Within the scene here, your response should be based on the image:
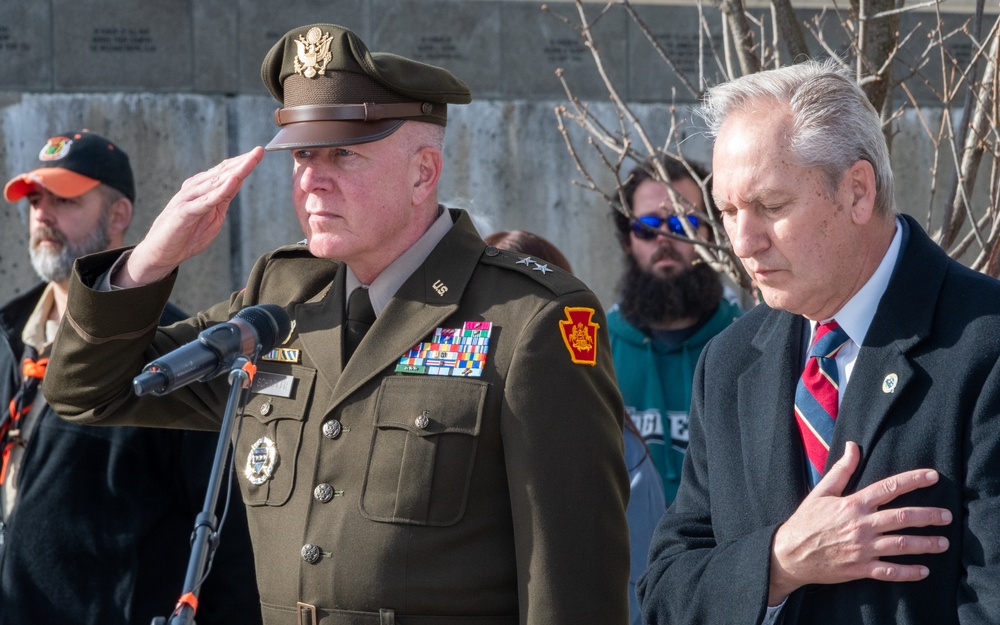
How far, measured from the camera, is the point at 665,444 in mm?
4941

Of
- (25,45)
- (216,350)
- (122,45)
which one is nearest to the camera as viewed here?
(216,350)

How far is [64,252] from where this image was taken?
4.61m

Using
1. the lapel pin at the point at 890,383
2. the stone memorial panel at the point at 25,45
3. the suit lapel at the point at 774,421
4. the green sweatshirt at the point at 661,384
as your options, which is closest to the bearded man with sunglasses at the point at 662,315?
the green sweatshirt at the point at 661,384

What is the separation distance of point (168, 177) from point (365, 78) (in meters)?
4.57

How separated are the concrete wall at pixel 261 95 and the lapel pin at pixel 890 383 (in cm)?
464

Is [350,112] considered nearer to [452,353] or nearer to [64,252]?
[452,353]

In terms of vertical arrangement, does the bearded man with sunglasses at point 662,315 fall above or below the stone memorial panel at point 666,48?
below

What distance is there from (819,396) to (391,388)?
0.90 metres

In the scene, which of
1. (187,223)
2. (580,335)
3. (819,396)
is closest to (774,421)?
(819,396)

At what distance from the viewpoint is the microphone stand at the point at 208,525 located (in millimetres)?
2047

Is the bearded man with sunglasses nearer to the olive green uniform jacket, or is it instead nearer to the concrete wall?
the concrete wall

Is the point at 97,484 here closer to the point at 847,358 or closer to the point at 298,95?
the point at 298,95

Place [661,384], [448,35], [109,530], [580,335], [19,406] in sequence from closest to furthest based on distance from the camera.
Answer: [580,335]
[109,530]
[19,406]
[661,384]
[448,35]

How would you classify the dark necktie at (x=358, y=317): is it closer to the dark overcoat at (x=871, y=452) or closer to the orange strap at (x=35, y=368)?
the dark overcoat at (x=871, y=452)
